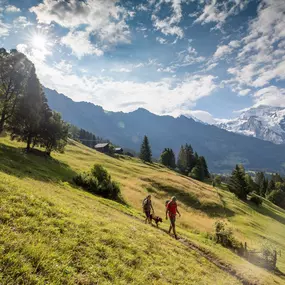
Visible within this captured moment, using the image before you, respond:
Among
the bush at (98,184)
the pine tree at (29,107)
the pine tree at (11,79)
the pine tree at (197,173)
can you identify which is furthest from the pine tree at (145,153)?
the pine tree at (11,79)

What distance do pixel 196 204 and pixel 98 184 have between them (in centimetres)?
2629

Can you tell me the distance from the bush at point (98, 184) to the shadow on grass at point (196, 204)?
65.8 feet

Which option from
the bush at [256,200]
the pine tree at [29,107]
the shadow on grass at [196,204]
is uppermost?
the pine tree at [29,107]

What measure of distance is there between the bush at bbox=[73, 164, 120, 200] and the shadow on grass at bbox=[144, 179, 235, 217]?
20.1 meters

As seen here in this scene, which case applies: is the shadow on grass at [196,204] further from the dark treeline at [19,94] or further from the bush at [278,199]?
the bush at [278,199]

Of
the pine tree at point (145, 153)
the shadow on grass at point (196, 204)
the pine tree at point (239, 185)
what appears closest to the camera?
the shadow on grass at point (196, 204)

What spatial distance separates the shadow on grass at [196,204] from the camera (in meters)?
49.7

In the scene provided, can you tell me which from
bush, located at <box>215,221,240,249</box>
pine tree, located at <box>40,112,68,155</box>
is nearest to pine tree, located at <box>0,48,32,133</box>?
pine tree, located at <box>40,112,68,155</box>

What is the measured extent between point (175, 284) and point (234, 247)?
20837 mm

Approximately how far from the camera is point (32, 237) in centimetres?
834

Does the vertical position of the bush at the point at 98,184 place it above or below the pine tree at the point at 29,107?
below

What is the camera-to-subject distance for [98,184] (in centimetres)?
3606

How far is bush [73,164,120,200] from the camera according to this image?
35438 millimetres

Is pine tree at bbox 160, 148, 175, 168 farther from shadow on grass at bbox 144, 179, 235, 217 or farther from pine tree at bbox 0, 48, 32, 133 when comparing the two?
pine tree at bbox 0, 48, 32, 133
